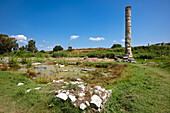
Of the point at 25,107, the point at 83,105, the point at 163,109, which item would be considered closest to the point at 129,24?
the point at 163,109

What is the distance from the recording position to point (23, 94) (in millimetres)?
3088

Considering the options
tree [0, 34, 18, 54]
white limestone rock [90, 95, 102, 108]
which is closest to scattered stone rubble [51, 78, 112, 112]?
white limestone rock [90, 95, 102, 108]

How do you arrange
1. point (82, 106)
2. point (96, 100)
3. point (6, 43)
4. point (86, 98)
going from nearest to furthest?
point (82, 106) → point (96, 100) → point (86, 98) → point (6, 43)

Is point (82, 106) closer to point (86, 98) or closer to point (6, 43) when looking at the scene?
point (86, 98)

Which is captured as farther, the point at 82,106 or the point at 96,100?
the point at 96,100

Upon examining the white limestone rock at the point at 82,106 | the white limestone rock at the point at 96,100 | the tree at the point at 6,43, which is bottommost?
the white limestone rock at the point at 82,106

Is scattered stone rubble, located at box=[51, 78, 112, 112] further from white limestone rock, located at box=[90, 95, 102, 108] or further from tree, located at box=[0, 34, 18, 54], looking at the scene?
tree, located at box=[0, 34, 18, 54]

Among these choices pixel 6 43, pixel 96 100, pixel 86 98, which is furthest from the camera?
pixel 6 43

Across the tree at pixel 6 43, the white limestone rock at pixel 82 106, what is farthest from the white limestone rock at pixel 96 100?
the tree at pixel 6 43

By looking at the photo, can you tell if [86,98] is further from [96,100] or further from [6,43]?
[6,43]

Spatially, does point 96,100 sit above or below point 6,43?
below

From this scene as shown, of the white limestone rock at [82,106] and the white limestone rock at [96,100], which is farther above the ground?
the white limestone rock at [96,100]

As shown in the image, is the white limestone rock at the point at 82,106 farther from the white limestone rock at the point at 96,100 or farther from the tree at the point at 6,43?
the tree at the point at 6,43

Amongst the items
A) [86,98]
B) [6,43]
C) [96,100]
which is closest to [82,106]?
[86,98]
